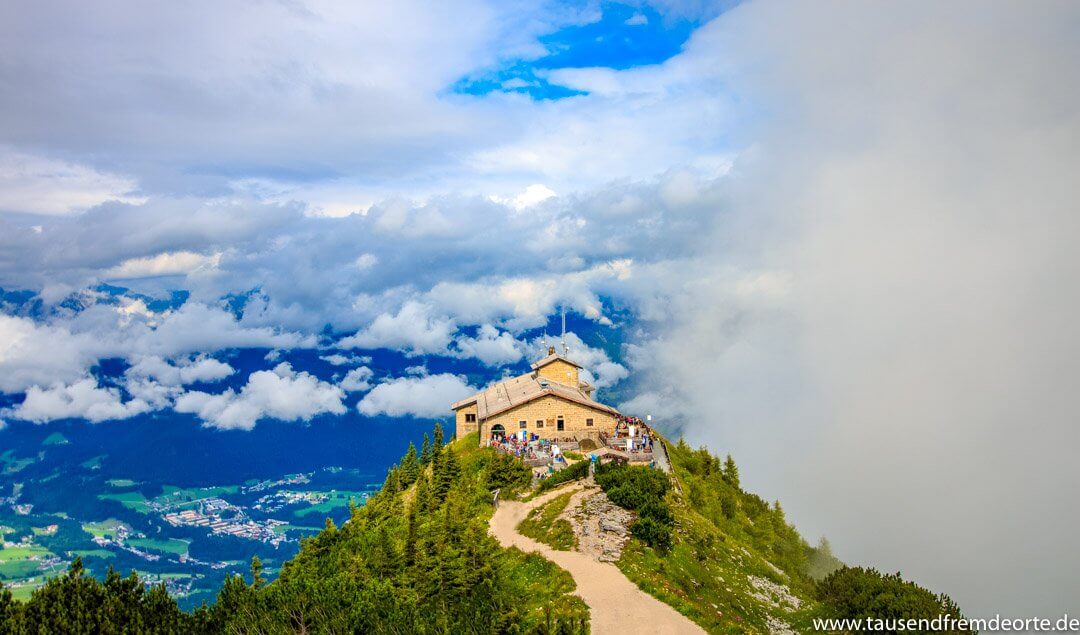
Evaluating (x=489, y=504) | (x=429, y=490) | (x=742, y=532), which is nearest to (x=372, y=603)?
(x=489, y=504)

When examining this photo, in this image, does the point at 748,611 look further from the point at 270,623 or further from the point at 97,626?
the point at 97,626

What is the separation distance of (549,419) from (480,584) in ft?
99.4

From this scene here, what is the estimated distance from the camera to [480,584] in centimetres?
3444

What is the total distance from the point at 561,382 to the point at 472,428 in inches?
575

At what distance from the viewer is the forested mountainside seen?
2733cm

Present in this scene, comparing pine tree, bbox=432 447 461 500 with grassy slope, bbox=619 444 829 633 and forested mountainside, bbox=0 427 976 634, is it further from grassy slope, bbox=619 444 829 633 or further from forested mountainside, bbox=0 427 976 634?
grassy slope, bbox=619 444 829 633

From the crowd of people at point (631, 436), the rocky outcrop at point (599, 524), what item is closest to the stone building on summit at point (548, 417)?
the crowd of people at point (631, 436)

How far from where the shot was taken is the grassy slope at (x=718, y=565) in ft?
111

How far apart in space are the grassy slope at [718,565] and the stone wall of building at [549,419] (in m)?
9.93

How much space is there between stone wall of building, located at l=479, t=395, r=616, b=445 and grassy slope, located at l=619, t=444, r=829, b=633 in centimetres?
993

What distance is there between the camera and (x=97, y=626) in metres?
25.9

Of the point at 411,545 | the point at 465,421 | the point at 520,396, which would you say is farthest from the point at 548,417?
the point at 411,545

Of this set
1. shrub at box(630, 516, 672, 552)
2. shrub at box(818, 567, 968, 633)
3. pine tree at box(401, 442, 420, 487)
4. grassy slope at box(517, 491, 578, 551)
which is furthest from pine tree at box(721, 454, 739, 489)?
pine tree at box(401, 442, 420, 487)

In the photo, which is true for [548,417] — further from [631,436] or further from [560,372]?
[560,372]
